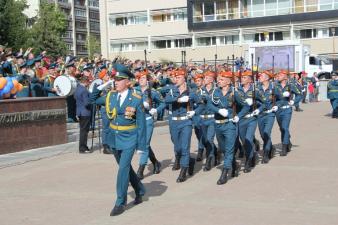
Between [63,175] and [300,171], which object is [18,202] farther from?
Result: [300,171]

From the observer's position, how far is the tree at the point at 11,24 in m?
44.8

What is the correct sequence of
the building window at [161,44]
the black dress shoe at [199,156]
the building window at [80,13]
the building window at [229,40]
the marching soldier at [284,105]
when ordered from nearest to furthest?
the black dress shoe at [199,156], the marching soldier at [284,105], the building window at [229,40], the building window at [161,44], the building window at [80,13]

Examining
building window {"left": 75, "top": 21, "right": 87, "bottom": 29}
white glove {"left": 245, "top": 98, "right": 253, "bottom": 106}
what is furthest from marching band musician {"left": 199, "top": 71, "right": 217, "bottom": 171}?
building window {"left": 75, "top": 21, "right": 87, "bottom": 29}

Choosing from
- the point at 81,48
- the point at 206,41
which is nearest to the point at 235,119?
the point at 206,41

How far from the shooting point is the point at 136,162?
13273mm

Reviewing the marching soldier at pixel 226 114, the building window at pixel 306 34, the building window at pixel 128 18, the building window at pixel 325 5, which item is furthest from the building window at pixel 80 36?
the marching soldier at pixel 226 114

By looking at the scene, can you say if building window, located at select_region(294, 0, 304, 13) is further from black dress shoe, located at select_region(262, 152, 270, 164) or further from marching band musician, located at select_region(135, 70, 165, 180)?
marching band musician, located at select_region(135, 70, 165, 180)

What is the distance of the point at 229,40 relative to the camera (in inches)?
2402

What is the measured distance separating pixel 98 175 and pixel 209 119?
114 inches

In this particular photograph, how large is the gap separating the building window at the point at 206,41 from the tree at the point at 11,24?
2230 cm

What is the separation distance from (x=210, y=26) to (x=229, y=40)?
2.62 meters

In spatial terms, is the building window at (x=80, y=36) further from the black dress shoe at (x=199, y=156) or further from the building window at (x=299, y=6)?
the black dress shoe at (x=199, y=156)

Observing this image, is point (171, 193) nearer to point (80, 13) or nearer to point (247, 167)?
point (247, 167)

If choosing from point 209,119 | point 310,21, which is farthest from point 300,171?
point 310,21
